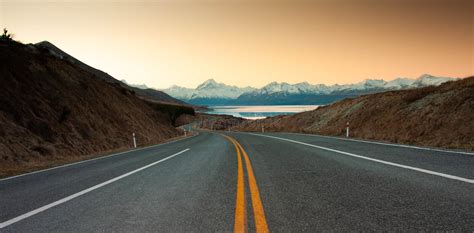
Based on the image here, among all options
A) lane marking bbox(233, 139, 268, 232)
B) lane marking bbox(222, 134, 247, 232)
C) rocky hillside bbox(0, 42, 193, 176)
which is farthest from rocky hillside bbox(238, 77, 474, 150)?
rocky hillside bbox(0, 42, 193, 176)

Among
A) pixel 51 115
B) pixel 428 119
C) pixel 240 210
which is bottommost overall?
pixel 240 210

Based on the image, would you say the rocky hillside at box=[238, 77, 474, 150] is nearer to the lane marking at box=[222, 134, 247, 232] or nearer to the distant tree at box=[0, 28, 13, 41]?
the lane marking at box=[222, 134, 247, 232]

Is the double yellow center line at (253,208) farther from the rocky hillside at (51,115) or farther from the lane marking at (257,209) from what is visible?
the rocky hillside at (51,115)

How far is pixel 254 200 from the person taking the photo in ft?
15.2

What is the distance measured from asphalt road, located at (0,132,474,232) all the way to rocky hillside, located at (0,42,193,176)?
5866 mm

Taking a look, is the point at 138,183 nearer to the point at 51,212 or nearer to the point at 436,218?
the point at 51,212

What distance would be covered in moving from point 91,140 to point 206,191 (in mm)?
19199

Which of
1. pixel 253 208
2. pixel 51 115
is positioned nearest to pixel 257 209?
pixel 253 208

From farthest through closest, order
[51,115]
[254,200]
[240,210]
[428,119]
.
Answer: [51,115], [428,119], [254,200], [240,210]

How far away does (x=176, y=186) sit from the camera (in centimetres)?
588

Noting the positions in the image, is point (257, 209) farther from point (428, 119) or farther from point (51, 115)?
point (51, 115)

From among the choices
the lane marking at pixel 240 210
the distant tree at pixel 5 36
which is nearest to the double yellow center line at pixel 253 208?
the lane marking at pixel 240 210

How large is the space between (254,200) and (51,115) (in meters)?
19.9

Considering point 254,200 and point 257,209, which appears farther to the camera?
point 254,200
